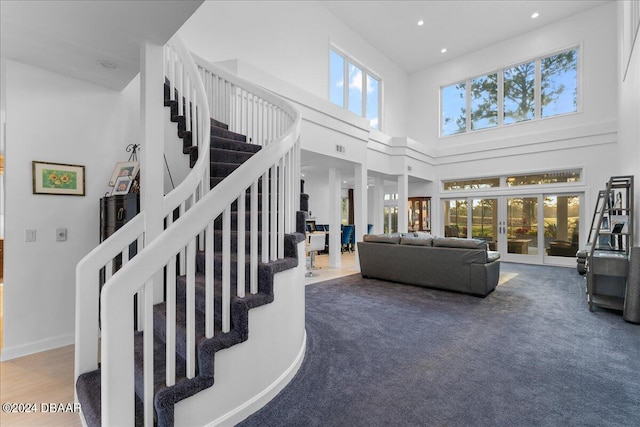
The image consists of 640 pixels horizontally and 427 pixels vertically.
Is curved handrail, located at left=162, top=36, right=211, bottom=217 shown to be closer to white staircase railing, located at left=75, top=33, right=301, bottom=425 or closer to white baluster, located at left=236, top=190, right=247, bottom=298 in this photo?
white staircase railing, located at left=75, top=33, right=301, bottom=425

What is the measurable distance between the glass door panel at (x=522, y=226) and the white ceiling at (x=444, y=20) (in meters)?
4.79

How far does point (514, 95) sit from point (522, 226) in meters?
3.92

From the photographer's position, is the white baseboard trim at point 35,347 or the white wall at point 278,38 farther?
the white wall at point 278,38

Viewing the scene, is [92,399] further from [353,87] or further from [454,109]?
[454,109]

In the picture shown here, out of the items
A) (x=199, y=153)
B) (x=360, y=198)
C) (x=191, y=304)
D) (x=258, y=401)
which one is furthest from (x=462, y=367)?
(x=360, y=198)

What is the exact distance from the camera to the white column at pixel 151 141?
7.01ft

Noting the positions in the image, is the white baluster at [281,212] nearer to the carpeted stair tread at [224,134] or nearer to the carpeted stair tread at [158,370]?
the carpeted stair tread at [158,370]

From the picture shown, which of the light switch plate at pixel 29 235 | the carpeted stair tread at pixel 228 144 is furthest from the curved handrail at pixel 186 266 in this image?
the light switch plate at pixel 29 235

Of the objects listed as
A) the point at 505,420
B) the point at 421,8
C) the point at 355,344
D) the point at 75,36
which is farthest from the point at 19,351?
the point at 421,8

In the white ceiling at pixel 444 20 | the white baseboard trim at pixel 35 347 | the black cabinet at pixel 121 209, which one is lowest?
the white baseboard trim at pixel 35 347

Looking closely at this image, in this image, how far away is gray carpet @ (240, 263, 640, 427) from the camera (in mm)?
1866

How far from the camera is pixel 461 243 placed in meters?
4.67

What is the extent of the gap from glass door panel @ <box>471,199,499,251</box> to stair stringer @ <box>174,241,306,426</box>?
831 centimetres

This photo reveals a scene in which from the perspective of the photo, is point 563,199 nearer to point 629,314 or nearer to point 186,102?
point 629,314
